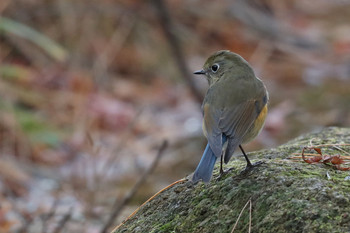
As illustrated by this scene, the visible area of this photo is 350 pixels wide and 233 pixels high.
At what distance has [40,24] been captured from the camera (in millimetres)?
10141

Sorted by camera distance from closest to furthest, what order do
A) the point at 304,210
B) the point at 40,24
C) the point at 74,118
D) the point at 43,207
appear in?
the point at 304,210
the point at 43,207
the point at 74,118
the point at 40,24

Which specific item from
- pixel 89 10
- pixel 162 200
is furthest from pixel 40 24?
pixel 162 200

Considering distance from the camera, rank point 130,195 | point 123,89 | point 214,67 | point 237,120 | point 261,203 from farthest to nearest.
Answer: point 123,89 → point 130,195 → point 214,67 → point 237,120 → point 261,203

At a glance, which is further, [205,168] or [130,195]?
[130,195]

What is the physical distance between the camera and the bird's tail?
2824mm

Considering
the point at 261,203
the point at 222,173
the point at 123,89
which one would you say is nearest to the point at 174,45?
the point at 123,89

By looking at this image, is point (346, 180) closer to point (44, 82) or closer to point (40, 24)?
point (44, 82)

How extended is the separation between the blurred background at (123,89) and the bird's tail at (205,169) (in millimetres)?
2222

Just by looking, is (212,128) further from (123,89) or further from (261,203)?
(123,89)

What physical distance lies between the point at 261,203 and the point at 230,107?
863 mm

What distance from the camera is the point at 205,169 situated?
9.43 ft

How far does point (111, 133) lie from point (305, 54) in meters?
4.63

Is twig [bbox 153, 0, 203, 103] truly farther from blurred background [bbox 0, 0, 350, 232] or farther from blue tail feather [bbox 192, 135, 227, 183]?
blue tail feather [bbox 192, 135, 227, 183]

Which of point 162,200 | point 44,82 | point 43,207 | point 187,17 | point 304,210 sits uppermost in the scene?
point 187,17
